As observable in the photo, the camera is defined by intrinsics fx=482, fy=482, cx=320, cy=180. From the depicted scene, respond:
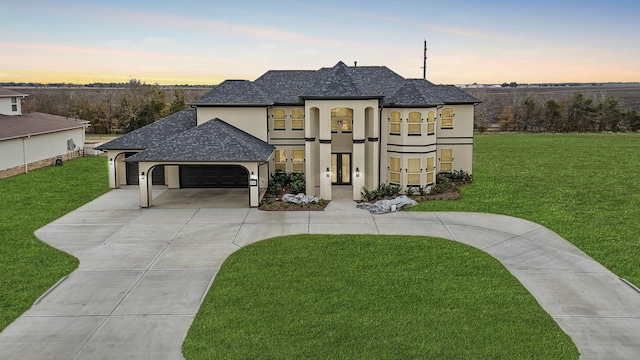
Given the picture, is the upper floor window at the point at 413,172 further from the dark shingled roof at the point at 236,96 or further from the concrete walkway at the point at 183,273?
the dark shingled roof at the point at 236,96

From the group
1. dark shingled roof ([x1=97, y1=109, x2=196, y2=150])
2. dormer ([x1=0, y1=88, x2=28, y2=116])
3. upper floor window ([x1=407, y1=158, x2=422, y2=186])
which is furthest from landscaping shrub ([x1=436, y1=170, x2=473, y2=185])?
dormer ([x1=0, y1=88, x2=28, y2=116])

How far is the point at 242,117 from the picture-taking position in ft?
85.5

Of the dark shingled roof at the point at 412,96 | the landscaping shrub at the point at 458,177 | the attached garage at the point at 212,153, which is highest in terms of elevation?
the dark shingled roof at the point at 412,96

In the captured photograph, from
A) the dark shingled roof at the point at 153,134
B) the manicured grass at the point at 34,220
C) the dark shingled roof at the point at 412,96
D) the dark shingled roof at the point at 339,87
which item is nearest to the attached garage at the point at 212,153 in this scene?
the dark shingled roof at the point at 153,134

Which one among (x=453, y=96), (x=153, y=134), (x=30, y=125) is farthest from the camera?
(x=30, y=125)

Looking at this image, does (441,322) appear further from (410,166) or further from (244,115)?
(244,115)

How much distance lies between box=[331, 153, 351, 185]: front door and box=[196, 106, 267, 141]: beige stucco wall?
407cm

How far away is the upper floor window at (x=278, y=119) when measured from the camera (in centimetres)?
2708

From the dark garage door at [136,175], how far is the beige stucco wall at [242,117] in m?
3.95

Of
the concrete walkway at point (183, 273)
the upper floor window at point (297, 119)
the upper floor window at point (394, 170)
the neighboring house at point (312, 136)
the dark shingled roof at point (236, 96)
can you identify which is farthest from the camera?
the upper floor window at point (297, 119)

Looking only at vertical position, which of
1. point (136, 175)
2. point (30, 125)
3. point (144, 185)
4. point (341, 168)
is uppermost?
point (30, 125)

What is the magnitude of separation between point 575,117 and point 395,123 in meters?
46.8

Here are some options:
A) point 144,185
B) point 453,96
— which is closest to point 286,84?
point 453,96

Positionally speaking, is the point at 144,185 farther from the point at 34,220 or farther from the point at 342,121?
the point at 342,121
